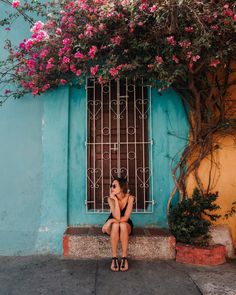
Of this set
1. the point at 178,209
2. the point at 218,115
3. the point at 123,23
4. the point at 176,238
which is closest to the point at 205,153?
the point at 218,115

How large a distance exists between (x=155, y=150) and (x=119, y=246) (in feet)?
5.29

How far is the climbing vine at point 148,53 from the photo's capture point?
3.78 metres

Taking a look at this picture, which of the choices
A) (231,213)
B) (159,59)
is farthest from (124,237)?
(159,59)

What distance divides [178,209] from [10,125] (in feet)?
9.76

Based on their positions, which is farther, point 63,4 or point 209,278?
point 63,4

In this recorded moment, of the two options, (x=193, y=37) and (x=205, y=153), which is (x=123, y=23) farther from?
(x=205, y=153)

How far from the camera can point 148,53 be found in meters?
4.26

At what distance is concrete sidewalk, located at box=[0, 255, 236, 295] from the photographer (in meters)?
3.40

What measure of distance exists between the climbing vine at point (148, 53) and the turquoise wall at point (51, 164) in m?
0.23

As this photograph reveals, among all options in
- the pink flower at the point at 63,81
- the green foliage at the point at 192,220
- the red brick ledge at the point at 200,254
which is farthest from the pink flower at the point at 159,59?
the red brick ledge at the point at 200,254

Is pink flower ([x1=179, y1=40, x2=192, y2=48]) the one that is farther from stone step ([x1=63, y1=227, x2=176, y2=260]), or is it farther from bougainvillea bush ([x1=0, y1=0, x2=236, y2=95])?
stone step ([x1=63, y1=227, x2=176, y2=260])

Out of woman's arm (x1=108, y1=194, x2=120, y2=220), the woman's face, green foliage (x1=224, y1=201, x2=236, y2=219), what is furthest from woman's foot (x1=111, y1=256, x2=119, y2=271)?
green foliage (x1=224, y1=201, x2=236, y2=219)

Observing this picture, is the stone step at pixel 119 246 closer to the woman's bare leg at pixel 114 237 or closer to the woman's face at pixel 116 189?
the woman's bare leg at pixel 114 237

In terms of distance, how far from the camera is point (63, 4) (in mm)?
4492
